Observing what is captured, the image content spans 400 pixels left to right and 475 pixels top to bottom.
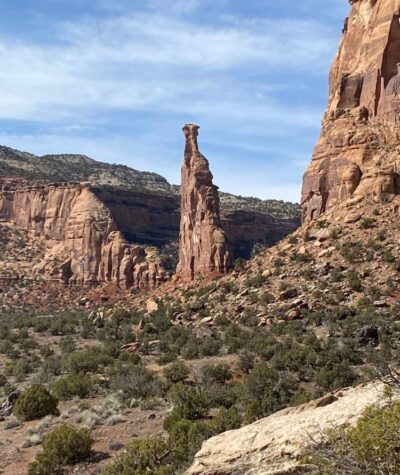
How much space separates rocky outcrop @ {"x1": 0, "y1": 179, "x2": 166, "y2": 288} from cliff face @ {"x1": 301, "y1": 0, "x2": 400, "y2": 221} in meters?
41.0

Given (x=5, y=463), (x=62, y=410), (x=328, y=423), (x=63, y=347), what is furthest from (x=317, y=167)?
(x=328, y=423)

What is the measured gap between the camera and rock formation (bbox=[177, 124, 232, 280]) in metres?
60.4

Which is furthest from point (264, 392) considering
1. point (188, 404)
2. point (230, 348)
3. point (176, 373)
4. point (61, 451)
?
point (230, 348)

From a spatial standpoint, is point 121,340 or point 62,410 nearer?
point 62,410

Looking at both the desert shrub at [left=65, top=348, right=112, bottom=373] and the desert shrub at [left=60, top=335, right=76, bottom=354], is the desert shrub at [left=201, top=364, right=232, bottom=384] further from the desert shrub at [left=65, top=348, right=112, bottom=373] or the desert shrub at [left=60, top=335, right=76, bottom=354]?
the desert shrub at [left=60, top=335, right=76, bottom=354]

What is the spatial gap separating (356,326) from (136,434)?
1659 cm

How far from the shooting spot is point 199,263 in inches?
2437

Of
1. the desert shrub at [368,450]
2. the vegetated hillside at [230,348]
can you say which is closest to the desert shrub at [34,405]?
the vegetated hillside at [230,348]

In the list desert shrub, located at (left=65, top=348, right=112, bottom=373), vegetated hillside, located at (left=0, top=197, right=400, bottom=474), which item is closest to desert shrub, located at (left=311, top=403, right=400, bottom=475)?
vegetated hillside, located at (left=0, top=197, right=400, bottom=474)

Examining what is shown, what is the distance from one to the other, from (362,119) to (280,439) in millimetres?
40449

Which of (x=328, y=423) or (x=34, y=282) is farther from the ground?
(x=328, y=423)

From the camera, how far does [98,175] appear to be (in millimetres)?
131750

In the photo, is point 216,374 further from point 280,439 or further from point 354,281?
point 280,439

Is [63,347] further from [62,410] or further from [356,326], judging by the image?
[356,326]
